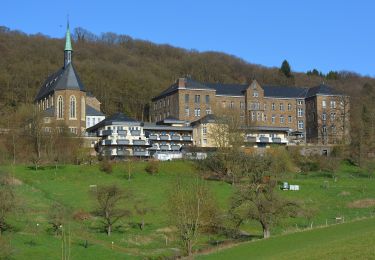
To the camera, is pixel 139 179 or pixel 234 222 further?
pixel 139 179

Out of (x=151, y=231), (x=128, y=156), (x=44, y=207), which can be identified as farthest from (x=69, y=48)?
(x=151, y=231)

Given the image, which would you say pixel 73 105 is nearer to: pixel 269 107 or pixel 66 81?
pixel 66 81

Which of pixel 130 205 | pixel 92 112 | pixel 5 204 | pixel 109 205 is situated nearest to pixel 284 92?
pixel 92 112

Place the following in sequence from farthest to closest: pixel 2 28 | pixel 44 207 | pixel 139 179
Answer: pixel 2 28 → pixel 139 179 → pixel 44 207

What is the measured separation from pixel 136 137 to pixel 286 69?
70.3m

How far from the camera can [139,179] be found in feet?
233

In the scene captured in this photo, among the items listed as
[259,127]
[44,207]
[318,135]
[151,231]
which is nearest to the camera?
[151,231]

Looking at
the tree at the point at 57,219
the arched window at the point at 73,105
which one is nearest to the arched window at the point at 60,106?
the arched window at the point at 73,105

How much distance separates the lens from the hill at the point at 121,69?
375ft

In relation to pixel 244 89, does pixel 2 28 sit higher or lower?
higher

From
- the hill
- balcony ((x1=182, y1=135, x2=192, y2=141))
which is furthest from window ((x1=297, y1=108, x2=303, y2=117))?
the hill

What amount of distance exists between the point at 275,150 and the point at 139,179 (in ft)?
74.8

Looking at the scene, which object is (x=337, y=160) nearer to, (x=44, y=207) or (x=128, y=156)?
(x=128, y=156)

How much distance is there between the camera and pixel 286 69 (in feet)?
504
